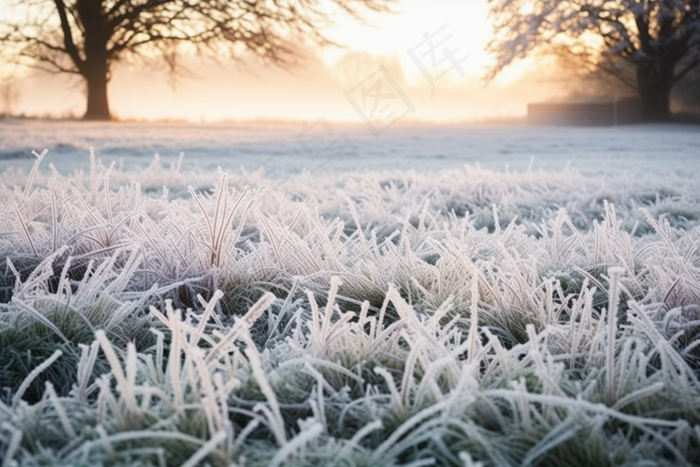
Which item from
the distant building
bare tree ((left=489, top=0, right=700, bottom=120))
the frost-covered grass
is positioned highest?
bare tree ((left=489, top=0, right=700, bottom=120))

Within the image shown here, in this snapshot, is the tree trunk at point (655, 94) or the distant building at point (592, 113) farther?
the tree trunk at point (655, 94)

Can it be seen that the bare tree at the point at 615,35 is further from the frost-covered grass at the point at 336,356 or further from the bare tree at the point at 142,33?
the frost-covered grass at the point at 336,356

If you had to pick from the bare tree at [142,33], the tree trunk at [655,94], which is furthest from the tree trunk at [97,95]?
the tree trunk at [655,94]

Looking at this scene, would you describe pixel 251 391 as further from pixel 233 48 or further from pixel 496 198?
pixel 233 48

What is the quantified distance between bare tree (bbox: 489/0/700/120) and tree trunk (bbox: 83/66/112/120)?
12.7 meters

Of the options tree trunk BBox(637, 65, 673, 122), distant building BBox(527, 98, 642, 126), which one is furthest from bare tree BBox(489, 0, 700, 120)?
distant building BBox(527, 98, 642, 126)

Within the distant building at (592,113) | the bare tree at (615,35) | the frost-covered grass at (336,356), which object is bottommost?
the frost-covered grass at (336,356)

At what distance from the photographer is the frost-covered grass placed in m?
0.99

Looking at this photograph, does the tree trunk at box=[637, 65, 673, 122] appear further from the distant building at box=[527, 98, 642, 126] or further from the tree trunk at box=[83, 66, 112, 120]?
the tree trunk at box=[83, 66, 112, 120]

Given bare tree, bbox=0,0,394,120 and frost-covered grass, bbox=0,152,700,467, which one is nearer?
frost-covered grass, bbox=0,152,700,467

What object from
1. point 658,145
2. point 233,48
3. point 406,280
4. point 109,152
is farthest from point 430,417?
point 233,48

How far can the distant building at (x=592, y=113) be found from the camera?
21.8m

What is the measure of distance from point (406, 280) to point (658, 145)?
439 inches

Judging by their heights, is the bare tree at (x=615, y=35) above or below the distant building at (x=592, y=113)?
above
